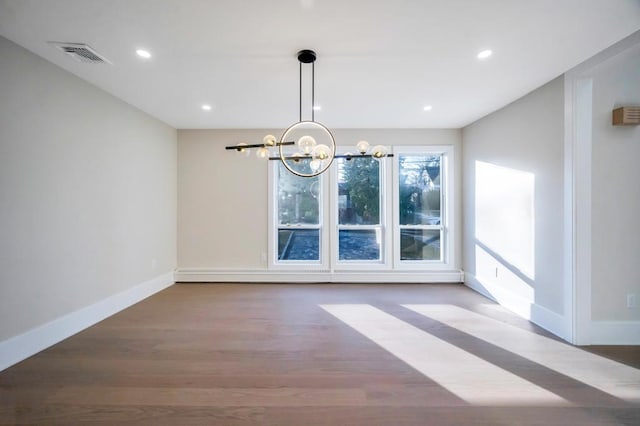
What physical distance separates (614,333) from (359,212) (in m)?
3.27

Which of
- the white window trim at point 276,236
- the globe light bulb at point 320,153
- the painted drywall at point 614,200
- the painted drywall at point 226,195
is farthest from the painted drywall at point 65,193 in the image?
the painted drywall at point 614,200

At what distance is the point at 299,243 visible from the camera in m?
4.71

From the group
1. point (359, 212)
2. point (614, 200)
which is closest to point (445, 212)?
point (359, 212)

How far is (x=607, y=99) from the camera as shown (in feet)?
8.32

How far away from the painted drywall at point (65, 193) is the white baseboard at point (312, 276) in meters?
0.79

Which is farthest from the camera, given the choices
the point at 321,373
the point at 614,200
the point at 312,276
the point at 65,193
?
the point at 312,276

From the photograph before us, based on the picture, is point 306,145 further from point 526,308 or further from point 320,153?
point 526,308

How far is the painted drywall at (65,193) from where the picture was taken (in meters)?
2.20

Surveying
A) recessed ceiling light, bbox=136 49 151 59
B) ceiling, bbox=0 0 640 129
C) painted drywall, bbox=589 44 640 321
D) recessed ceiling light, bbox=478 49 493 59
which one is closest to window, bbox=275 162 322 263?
ceiling, bbox=0 0 640 129

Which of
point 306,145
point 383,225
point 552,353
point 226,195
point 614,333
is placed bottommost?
point 552,353

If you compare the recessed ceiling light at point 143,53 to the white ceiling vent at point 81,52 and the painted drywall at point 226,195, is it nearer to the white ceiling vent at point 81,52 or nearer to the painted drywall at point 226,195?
the white ceiling vent at point 81,52

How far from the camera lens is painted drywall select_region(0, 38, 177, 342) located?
2197 mm

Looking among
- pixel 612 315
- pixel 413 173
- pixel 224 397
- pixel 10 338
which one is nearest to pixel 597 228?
pixel 612 315

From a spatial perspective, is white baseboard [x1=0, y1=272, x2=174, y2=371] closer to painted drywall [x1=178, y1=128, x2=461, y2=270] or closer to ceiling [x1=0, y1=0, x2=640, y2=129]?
painted drywall [x1=178, y1=128, x2=461, y2=270]
